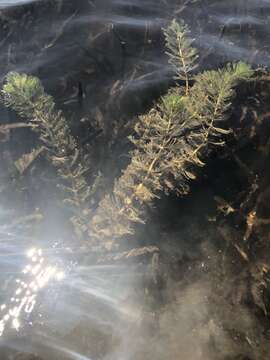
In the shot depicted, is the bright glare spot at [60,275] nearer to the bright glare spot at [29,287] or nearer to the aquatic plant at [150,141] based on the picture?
the bright glare spot at [29,287]

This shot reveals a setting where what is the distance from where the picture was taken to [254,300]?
3.66 metres

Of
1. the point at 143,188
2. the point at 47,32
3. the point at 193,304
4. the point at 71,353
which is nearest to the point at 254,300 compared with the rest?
the point at 193,304

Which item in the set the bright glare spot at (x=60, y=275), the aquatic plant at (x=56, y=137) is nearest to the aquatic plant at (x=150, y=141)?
the aquatic plant at (x=56, y=137)

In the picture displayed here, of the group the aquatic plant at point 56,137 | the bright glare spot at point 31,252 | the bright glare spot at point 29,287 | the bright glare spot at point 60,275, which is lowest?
→ the bright glare spot at point 29,287

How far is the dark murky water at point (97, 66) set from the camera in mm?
3436

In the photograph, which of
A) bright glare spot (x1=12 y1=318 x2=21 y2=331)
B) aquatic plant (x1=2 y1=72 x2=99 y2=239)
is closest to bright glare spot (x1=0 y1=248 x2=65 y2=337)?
bright glare spot (x1=12 y1=318 x2=21 y2=331)

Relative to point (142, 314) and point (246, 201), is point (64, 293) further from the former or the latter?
point (246, 201)

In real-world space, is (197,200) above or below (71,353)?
above

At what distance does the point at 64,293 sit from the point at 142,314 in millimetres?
671

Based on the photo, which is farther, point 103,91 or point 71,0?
point 71,0

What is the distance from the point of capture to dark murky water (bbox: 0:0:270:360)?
3.44 m

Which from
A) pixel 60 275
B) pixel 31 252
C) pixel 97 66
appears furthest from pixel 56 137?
pixel 97 66

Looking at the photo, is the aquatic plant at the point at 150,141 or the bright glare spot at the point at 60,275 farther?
the bright glare spot at the point at 60,275

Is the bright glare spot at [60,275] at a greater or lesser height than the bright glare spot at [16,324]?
greater
